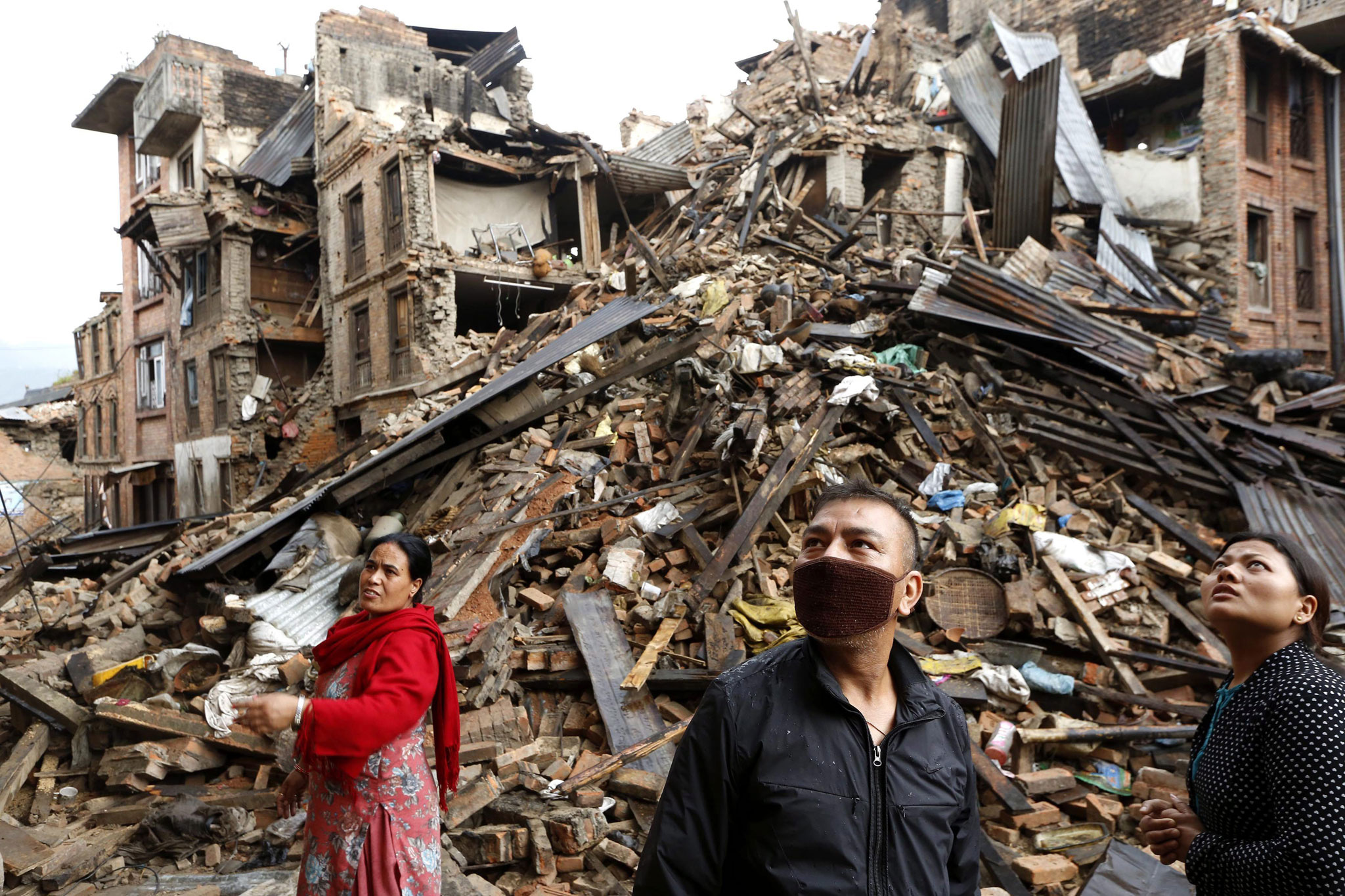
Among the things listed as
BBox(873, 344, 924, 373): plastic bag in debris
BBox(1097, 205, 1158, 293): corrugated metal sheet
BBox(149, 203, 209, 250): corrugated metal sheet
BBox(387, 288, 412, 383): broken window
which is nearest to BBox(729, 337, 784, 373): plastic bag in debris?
BBox(873, 344, 924, 373): plastic bag in debris

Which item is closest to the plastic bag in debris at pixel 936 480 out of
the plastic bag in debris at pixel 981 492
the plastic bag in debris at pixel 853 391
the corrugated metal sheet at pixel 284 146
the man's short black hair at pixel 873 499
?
the plastic bag in debris at pixel 981 492

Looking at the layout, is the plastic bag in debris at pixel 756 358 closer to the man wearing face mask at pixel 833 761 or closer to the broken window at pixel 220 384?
the man wearing face mask at pixel 833 761

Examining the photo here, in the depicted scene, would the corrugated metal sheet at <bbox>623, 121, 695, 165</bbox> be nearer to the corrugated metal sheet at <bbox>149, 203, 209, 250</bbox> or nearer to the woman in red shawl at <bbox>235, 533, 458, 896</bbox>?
the corrugated metal sheet at <bbox>149, 203, 209, 250</bbox>

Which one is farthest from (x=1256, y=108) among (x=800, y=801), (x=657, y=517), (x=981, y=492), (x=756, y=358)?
(x=800, y=801)

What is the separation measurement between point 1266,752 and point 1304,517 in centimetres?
706

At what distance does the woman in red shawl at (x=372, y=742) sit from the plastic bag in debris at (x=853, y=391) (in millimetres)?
6005

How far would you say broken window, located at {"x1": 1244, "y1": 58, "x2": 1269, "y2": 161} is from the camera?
15516mm

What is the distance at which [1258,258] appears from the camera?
15.8 metres

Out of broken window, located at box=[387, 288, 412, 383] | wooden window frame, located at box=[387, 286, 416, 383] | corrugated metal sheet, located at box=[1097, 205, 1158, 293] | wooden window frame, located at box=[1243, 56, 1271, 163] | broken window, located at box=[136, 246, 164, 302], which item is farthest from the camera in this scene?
broken window, located at box=[136, 246, 164, 302]

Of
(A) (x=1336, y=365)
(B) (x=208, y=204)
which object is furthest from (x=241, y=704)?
(B) (x=208, y=204)

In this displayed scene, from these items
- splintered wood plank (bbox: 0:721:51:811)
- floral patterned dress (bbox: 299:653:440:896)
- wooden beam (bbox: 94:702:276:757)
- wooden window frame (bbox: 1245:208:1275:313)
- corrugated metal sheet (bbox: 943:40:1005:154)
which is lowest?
splintered wood plank (bbox: 0:721:51:811)

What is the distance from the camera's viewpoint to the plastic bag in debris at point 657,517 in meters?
7.15

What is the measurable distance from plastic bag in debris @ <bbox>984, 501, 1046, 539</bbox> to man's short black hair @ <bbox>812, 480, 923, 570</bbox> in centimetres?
575

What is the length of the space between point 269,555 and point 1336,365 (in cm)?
1982
